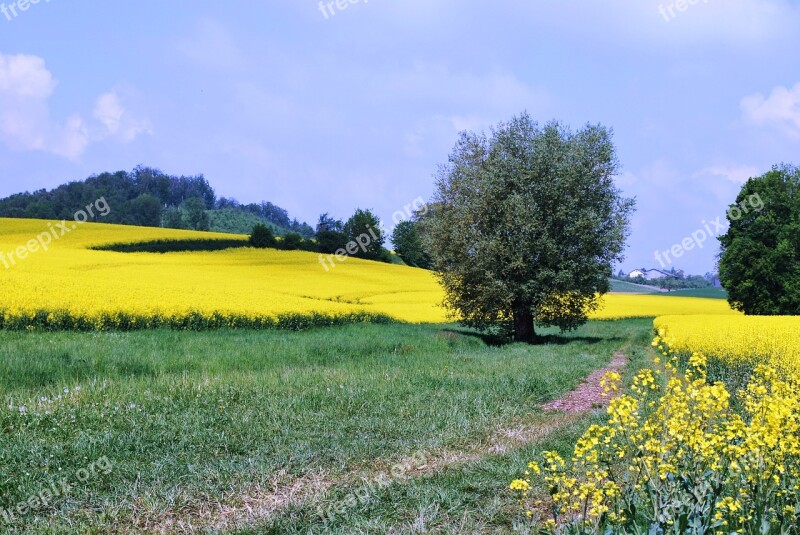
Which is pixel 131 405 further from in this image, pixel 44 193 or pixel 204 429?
pixel 44 193

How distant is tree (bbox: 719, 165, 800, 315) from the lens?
41.0m

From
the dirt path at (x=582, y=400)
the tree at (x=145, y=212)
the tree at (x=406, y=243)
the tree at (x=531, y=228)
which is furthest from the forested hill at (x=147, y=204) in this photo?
the dirt path at (x=582, y=400)

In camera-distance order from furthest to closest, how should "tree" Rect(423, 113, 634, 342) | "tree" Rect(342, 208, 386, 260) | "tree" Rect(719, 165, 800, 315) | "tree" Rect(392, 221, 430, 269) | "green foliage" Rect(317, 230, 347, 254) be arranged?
"tree" Rect(392, 221, 430, 269)
"tree" Rect(342, 208, 386, 260)
"green foliage" Rect(317, 230, 347, 254)
"tree" Rect(719, 165, 800, 315)
"tree" Rect(423, 113, 634, 342)

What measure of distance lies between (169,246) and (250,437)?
5187 centimetres

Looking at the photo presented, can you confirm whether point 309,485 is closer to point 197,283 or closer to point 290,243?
point 197,283

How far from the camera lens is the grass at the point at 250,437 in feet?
17.5

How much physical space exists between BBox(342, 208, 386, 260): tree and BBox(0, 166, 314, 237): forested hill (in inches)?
1630

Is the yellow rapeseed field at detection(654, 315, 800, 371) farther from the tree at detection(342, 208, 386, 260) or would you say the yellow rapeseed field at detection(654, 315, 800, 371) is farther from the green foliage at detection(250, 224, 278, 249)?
the tree at detection(342, 208, 386, 260)

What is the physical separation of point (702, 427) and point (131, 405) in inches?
285

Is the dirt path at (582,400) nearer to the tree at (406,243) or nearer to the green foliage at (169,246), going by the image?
the green foliage at (169,246)

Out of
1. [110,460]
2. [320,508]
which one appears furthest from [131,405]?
[320,508]

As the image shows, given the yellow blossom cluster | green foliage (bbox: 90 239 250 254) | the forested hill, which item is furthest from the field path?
the forested hill

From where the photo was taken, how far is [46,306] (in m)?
19.0

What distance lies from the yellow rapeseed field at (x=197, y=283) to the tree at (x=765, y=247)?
271 inches
